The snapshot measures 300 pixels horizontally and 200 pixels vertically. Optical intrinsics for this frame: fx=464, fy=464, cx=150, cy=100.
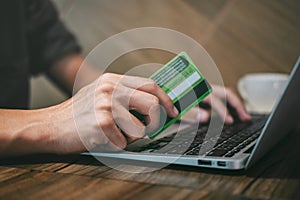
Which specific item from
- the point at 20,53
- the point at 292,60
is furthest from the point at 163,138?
the point at 292,60

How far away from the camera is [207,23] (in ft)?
5.25

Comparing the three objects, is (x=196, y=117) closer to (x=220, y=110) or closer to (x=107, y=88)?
(x=220, y=110)

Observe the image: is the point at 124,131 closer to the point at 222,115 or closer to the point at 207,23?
the point at 222,115

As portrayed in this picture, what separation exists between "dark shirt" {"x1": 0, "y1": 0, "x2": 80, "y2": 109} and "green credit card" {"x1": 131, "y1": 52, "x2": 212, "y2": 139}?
0.71 meters

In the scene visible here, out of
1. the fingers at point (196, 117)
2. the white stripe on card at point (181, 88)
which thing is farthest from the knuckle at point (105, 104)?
the fingers at point (196, 117)

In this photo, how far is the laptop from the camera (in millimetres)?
655

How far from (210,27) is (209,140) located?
2.77ft

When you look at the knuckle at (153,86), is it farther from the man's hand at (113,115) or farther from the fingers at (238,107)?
the fingers at (238,107)

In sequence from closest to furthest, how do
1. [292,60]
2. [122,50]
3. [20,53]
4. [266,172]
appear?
[266,172] < [20,53] < [292,60] < [122,50]

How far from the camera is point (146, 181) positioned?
2.15 feet

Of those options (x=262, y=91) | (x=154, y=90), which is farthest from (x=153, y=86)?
(x=262, y=91)

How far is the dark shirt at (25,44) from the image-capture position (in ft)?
4.51

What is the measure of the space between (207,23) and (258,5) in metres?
0.18

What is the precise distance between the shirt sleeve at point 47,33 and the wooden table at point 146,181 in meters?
0.74
